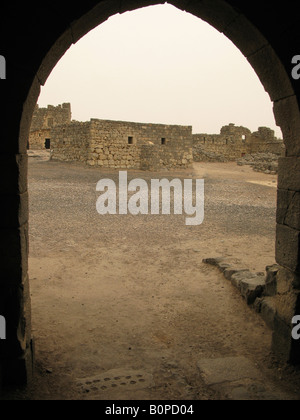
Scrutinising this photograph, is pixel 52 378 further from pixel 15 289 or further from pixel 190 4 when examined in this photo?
pixel 190 4

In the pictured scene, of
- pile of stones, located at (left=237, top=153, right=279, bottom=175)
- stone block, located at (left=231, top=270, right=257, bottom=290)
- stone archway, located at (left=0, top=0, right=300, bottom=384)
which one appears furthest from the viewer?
pile of stones, located at (left=237, top=153, right=279, bottom=175)

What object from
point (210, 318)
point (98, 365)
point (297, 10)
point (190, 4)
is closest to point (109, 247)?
point (210, 318)

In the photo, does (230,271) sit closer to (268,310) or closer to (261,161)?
(268,310)

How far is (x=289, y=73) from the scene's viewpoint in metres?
3.02

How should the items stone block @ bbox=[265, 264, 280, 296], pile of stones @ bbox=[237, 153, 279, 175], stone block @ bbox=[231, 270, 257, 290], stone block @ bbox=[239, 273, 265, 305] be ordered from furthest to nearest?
→ 1. pile of stones @ bbox=[237, 153, 279, 175]
2. stone block @ bbox=[231, 270, 257, 290]
3. stone block @ bbox=[239, 273, 265, 305]
4. stone block @ bbox=[265, 264, 280, 296]

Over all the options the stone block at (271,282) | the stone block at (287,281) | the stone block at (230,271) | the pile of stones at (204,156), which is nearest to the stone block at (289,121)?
the stone block at (287,281)

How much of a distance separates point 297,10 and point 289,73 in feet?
1.70

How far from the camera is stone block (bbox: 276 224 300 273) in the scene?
10.5 ft

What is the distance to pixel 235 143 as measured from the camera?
113 feet

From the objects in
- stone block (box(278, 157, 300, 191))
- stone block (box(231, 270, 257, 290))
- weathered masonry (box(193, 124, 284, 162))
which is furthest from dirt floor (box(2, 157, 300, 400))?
weathered masonry (box(193, 124, 284, 162))

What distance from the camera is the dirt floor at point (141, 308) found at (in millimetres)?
3136

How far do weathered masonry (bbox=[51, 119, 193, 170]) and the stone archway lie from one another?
17.8m

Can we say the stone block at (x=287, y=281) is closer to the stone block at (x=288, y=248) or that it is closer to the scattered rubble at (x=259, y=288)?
the stone block at (x=288, y=248)

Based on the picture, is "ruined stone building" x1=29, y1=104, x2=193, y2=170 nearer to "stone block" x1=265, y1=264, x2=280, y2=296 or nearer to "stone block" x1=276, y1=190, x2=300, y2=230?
"stone block" x1=265, y1=264, x2=280, y2=296
